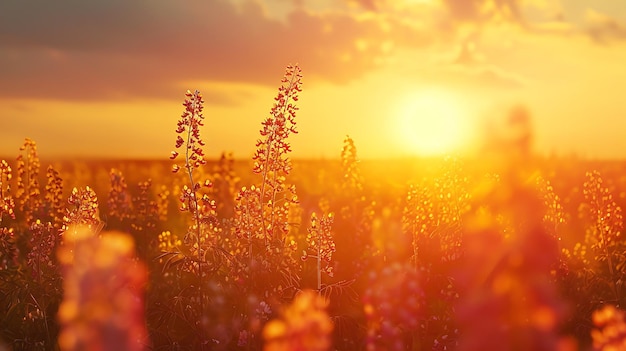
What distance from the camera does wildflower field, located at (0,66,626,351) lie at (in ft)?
8.97

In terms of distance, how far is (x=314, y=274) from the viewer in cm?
1153

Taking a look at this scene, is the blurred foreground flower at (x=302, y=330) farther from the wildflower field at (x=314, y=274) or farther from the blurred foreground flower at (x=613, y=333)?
the blurred foreground flower at (x=613, y=333)

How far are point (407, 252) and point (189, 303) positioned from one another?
11.9 ft

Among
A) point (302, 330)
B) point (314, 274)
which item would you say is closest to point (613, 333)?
point (302, 330)

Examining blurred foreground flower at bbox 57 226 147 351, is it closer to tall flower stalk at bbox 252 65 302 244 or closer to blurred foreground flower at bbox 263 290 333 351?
blurred foreground flower at bbox 263 290 333 351

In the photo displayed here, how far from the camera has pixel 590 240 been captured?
55.9 ft

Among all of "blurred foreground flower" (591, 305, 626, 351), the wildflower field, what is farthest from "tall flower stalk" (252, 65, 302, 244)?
Answer: "blurred foreground flower" (591, 305, 626, 351)

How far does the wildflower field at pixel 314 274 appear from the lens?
2734 millimetres

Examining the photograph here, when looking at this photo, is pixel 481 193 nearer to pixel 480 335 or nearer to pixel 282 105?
pixel 282 105

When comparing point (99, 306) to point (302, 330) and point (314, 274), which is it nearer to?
point (302, 330)

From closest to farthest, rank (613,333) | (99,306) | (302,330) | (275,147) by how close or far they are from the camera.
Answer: (99,306)
(302,330)
(613,333)
(275,147)

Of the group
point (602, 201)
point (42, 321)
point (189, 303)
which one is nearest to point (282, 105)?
point (189, 303)

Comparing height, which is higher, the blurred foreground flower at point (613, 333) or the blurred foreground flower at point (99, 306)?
the blurred foreground flower at point (99, 306)

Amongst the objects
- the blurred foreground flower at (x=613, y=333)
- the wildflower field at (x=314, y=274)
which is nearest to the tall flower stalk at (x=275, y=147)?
the wildflower field at (x=314, y=274)
